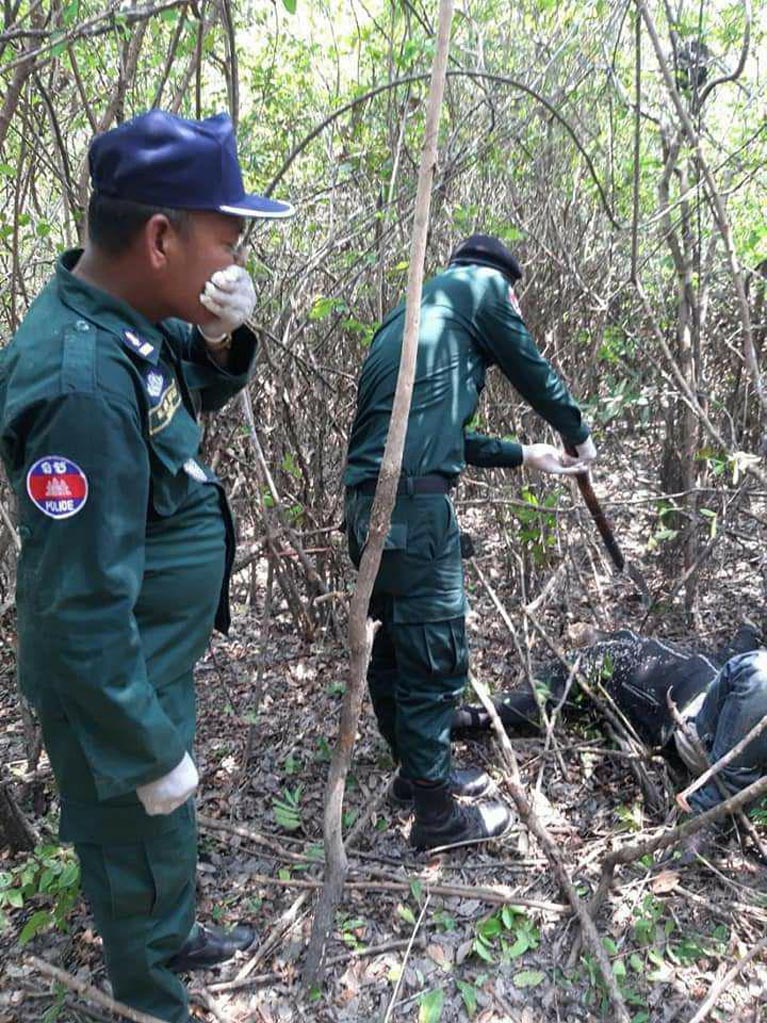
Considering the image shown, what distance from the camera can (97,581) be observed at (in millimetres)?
1262

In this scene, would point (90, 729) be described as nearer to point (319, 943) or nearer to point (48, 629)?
point (48, 629)

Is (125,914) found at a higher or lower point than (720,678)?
lower

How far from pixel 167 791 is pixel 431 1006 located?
1.01 m

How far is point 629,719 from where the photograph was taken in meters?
2.93

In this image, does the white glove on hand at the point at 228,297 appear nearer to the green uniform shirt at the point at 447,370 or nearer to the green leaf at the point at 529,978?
the green uniform shirt at the point at 447,370

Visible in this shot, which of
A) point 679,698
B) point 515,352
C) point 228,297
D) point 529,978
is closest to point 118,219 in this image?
point 228,297

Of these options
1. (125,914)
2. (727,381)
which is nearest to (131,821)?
(125,914)

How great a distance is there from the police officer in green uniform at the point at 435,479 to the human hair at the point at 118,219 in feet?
3.26

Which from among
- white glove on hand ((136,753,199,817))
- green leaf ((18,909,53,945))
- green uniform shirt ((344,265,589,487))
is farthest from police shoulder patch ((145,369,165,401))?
green leaf ((18,909,53,945))

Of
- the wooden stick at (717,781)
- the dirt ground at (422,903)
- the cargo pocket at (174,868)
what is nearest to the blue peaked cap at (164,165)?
the cargo pocket at (174,868)

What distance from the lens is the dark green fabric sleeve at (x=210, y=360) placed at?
1829 millimetres

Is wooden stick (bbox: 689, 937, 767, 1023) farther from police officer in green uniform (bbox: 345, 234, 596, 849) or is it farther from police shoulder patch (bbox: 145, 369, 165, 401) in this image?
police shoulder patch (bbox: 145, 369, 165, 401)

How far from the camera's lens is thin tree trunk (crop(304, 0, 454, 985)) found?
1.33 m

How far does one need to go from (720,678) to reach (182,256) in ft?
6.92
